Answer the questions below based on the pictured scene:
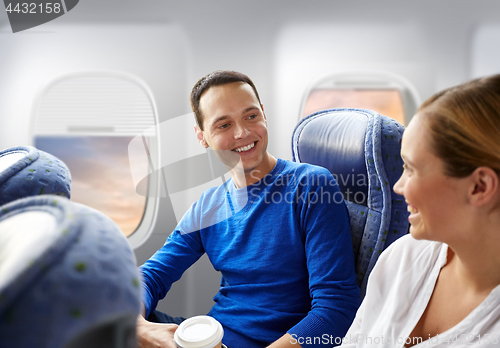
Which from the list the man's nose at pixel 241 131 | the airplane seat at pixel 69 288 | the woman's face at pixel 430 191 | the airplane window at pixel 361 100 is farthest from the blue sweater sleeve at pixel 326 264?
the airplane seat at pixel 69 288

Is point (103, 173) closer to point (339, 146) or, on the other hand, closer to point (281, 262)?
point (281, 262)

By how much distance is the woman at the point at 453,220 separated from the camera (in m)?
0.75

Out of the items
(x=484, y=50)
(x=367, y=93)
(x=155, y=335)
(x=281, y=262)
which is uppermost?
(x=484, y=50)

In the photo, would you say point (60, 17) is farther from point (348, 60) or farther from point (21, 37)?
point (348, 60)

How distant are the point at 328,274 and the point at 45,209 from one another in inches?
40.5

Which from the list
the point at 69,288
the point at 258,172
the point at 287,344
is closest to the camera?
the point at 69,288

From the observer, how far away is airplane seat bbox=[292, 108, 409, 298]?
1278 millimetres

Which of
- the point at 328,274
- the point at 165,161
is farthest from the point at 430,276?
the point at 165,161

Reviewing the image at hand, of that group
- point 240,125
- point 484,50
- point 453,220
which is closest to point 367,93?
point 484,50

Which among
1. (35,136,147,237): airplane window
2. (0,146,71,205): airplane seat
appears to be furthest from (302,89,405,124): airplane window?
(0,146,71,205): airplane seat

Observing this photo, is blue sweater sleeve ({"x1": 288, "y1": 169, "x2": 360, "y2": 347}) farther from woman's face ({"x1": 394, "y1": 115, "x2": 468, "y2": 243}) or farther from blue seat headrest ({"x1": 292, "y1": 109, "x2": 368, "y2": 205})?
woman's face ({"x1": 394, "y1": 115, "x2": 468, "y2": 243})

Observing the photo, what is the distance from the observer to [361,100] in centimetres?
208

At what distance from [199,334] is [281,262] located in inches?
16.4

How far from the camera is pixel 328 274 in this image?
4.05ft
